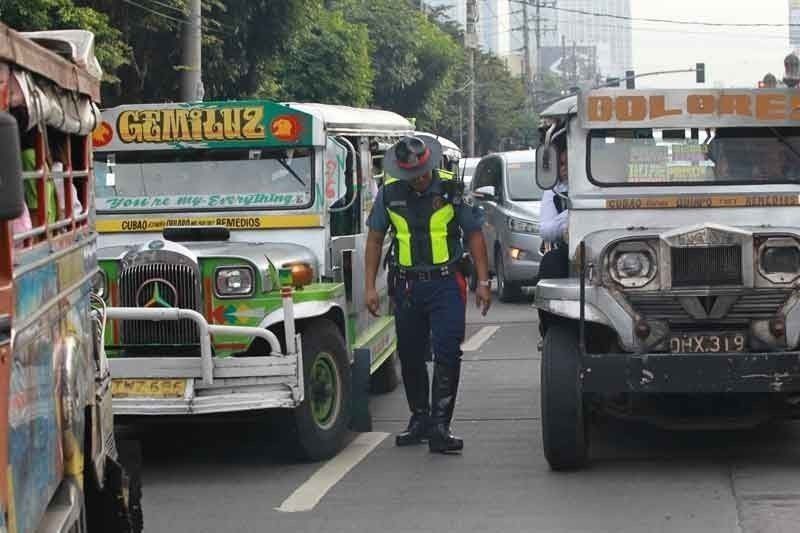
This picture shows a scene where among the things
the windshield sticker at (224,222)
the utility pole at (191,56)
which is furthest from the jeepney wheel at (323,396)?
the utility pole at (191,56)

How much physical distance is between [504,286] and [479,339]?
150 inches

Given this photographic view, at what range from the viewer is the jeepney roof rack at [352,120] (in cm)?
1006

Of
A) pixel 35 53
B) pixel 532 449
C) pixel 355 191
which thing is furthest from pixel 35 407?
pixel 355 191

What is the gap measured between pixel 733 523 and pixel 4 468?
4396mm

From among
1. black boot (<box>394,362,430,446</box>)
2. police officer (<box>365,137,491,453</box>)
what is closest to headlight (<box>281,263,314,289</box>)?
police officer (<box>365,137,491,453</box>)

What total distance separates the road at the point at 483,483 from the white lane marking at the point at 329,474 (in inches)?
0.4

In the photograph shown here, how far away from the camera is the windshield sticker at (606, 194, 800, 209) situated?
8.93 metres

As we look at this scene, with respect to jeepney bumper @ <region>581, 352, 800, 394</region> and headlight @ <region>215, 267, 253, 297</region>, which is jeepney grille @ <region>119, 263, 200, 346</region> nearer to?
headlight @ <region>215, 267, 253, 297</region>

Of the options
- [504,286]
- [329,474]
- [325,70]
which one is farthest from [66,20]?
[325,70]

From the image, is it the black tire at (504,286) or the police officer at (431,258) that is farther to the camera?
the black tire at (504,286)

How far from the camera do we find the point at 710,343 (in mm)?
8250

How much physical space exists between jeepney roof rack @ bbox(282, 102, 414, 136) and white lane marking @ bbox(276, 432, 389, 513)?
2038 mm

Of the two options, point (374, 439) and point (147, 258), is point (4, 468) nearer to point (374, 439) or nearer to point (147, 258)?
point (147, 258)

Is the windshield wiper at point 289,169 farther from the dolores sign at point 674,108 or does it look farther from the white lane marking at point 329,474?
the dolores sign at point 674,108
